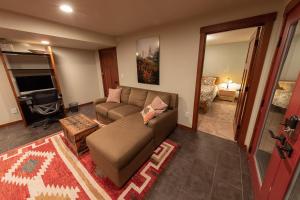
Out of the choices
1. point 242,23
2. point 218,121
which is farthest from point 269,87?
point 218,121

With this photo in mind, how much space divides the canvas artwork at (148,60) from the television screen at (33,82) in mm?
2758

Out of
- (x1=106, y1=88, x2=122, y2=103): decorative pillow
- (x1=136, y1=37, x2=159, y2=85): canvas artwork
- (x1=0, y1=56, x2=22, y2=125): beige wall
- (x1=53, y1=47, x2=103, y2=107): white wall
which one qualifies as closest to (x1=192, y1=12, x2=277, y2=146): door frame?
(x1=136, y1=37, x2=159, y2=85): canvas artwork

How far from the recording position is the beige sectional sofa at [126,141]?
4.67 feet

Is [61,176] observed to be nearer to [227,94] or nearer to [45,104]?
[45,104]

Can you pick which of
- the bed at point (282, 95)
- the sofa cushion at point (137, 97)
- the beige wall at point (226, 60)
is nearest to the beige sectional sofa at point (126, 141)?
the sofa cushion at point (137, 97)

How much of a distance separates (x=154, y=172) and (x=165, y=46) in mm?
2521

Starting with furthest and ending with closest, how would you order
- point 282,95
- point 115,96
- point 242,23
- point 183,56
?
point 115,96, point 183,56, point 242,23, point 282,95

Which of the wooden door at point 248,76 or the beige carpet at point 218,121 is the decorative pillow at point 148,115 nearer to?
the beige carpet at point 218,121

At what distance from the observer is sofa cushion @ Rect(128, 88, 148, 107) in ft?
9.91

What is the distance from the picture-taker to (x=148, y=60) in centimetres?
303

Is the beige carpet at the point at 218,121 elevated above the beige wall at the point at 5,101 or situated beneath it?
situated beneath

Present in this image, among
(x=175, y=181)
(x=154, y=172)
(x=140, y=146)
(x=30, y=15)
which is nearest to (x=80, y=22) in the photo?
(x=30, y=15)

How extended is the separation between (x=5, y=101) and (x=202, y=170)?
487cm

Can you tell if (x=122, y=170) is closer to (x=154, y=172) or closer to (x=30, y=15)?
(x=154, y=172)
